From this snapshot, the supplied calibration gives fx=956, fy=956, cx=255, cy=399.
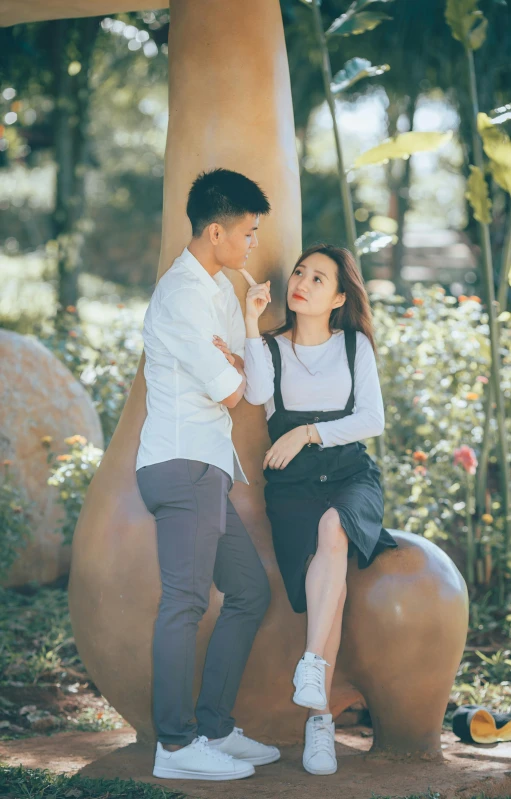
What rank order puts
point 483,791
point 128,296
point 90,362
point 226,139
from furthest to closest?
point 128,296
point 90,362
point 226,139
point 483,791

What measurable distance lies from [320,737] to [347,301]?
142 cm

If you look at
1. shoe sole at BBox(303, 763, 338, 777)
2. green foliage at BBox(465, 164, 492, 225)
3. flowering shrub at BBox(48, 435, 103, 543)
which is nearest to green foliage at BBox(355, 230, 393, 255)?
green foliage at BBox(465, 164, 492, 225)

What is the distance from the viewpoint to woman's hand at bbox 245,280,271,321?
3113mm

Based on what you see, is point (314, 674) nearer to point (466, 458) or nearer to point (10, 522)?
point (466, 458)

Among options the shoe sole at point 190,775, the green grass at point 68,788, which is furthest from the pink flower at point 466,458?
the green grass at point 68,788

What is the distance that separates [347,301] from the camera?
10.7ft

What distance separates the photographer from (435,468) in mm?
5078

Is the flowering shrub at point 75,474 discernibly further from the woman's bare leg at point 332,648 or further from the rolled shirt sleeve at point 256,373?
the woman's bare leg at point 332,648

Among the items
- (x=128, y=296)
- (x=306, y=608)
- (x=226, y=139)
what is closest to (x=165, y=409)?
(x=306, y=608)

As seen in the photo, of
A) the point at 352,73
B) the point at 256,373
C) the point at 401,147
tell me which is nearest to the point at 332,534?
the point at 256,373

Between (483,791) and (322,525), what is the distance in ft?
2.96

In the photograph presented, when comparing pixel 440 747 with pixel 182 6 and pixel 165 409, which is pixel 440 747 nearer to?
pixel 165 409

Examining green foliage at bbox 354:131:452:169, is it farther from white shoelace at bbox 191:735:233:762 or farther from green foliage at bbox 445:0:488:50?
white shoelace at bbox 191:735:233:762

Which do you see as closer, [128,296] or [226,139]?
[226,139]
